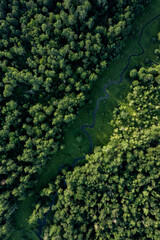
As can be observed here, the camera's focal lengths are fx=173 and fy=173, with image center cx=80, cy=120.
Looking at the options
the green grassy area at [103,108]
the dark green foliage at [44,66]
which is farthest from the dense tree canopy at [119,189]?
the dark green foliage at [44,66]

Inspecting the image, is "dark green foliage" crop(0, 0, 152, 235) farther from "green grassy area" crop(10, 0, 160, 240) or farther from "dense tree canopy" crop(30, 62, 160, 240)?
"dense tree canopy" crop(30, 62, 160, 240)

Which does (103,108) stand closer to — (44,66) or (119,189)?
(44,66)

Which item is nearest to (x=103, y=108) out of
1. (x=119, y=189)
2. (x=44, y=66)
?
(x=44, y=66)

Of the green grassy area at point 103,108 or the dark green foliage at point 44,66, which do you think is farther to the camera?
the green grassy area at point 103,108

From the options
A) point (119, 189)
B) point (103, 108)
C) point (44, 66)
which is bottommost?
point (119, 189)

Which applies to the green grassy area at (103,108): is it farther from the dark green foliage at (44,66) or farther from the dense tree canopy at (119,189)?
the dark green foliage at (44,66)

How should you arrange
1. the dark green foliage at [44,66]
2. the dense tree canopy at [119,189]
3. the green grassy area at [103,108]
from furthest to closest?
the green grassy area at [103,108], the dense tree canopy at [119,189], the dark green foliage at [44,66]

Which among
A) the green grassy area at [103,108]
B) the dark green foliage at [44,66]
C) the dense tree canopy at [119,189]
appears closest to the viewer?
the dark green foliage at [44,66]

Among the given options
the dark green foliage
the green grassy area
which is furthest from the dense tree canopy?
the dark green foliage
